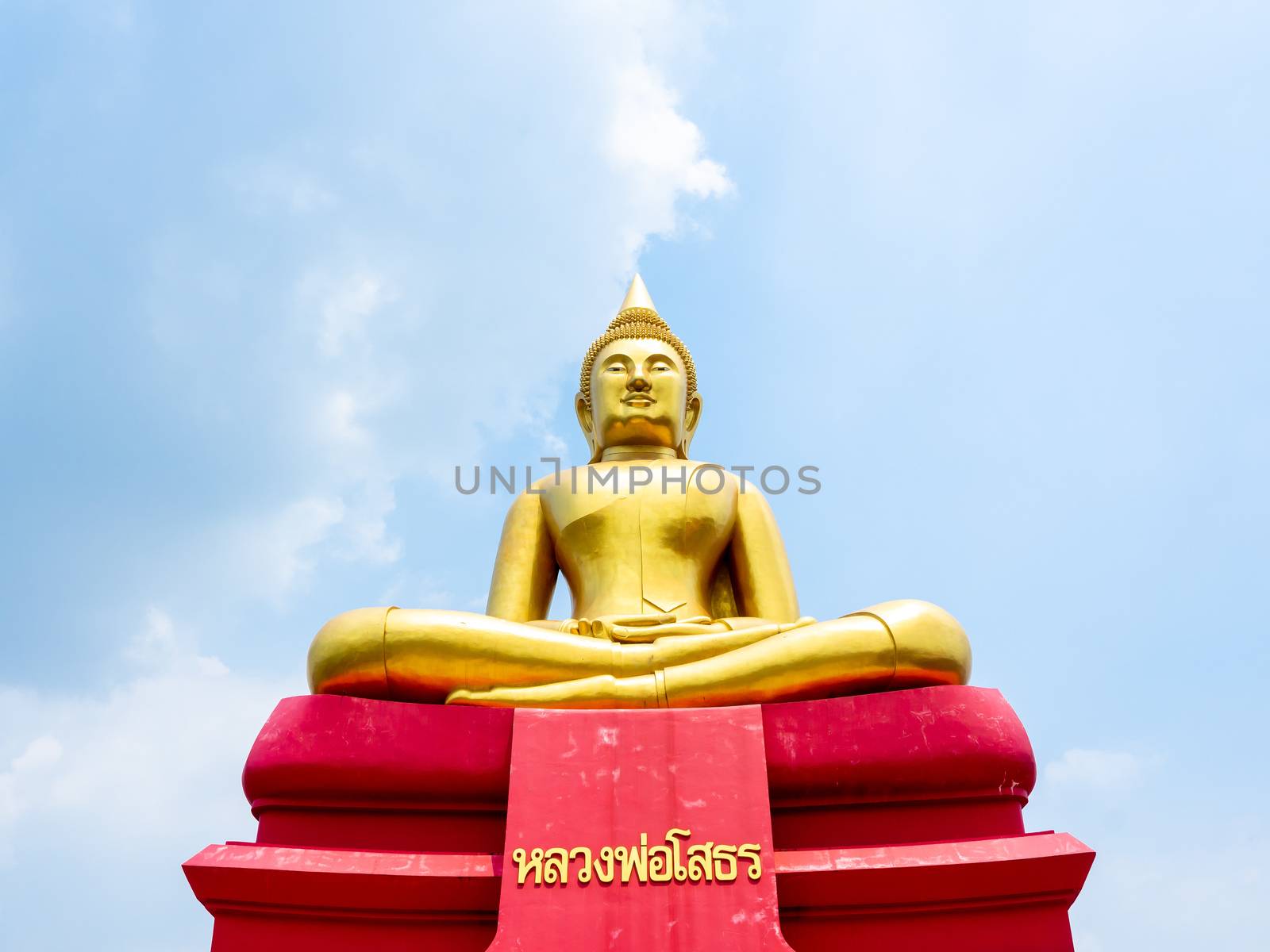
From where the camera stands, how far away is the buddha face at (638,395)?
772 cm

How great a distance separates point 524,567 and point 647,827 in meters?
2.74

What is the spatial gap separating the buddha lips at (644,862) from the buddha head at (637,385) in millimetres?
3614

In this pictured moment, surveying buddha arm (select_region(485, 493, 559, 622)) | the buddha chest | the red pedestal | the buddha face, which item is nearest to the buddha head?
the buddha face

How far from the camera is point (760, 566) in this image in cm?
706

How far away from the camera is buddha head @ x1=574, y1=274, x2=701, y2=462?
25.3ft

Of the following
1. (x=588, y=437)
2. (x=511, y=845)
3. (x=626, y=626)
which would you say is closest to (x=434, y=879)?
(x=511, y=845)

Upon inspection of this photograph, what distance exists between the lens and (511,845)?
4586mm

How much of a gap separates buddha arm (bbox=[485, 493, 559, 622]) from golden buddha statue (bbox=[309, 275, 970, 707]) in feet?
0.04

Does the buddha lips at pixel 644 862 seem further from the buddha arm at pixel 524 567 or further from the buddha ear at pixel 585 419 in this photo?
the buddha ear at pixel 585 419

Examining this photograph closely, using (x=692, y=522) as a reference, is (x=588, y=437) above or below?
above

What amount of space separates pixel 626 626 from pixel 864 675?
4.41 ft

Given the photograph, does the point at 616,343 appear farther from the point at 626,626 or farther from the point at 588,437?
the point at 626,626

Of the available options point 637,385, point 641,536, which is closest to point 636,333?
point 637,385

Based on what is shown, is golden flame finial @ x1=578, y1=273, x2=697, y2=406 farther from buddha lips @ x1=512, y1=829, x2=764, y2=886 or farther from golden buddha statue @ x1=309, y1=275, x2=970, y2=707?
buddha lips @ x1=512, y1=829, x2=764, y2=886
